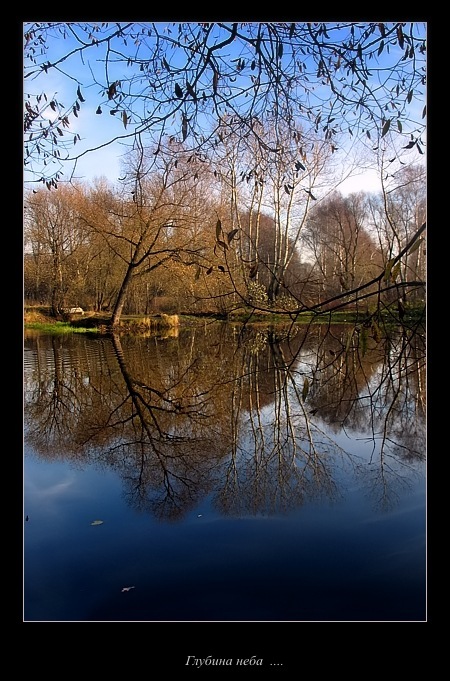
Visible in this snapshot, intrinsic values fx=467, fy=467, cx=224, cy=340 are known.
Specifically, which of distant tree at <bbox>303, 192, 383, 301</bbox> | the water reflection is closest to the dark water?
the water reflection

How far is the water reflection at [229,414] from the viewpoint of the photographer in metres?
2.22

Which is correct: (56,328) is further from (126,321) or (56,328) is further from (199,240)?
(199,240)

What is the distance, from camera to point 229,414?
10.6 feet

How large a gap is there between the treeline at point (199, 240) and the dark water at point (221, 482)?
32 centimetres

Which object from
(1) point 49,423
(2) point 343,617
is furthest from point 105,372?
(2) point 343,617

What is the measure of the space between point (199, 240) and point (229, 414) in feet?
4.03

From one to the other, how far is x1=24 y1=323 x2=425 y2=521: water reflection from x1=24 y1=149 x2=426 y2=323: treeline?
0.28 meters

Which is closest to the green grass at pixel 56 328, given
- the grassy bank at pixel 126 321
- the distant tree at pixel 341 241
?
the grassy bank at pixel 126 321

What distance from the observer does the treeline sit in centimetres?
218

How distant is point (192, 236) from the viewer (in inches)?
131

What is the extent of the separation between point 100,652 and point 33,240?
1.98 metres

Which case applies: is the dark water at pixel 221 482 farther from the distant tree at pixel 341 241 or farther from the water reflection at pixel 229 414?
the distant tree at pixel 341 241

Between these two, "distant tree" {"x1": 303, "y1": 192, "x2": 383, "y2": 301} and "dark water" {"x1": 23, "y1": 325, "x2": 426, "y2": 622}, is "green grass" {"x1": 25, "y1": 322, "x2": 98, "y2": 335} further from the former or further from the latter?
"distant tree" {"x1": 303, "y1": 192, "x2": 383, "y2": 301}
